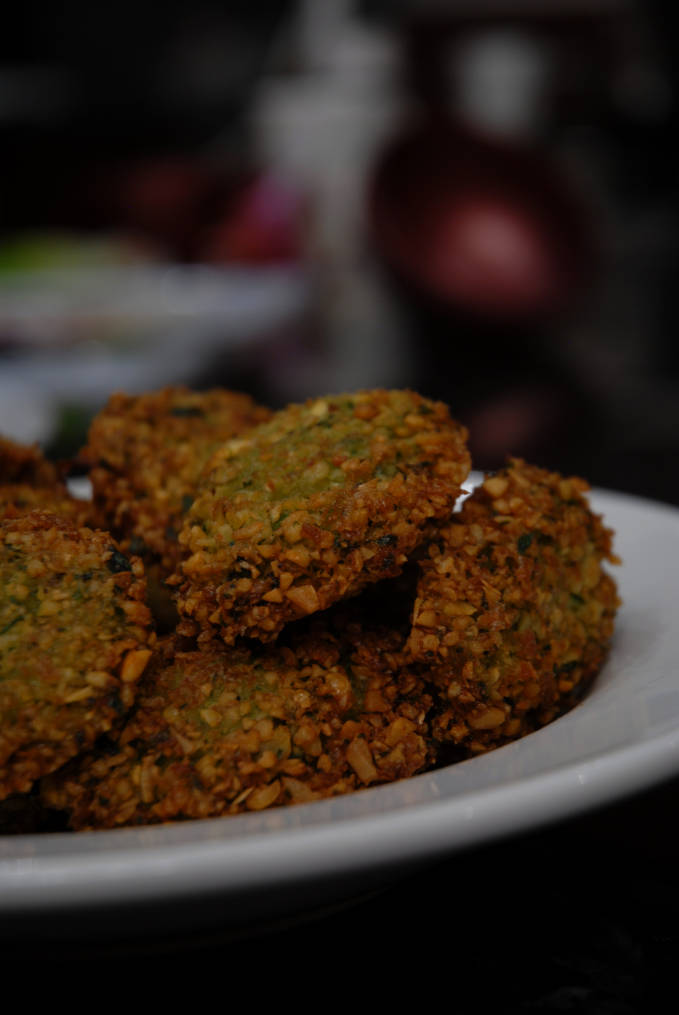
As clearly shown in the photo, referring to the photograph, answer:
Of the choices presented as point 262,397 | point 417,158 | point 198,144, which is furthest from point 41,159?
point 262,397

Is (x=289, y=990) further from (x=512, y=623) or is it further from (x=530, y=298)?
(x=530, y=298)

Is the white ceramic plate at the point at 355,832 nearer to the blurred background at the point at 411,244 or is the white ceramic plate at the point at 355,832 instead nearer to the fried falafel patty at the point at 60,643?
the fried falafel patty at the point at 60,643

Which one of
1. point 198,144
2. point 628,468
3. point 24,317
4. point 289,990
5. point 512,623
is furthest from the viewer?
point 198,144

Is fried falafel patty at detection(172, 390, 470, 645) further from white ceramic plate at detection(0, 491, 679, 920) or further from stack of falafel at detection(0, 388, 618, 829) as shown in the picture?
white ceramic plate at detection(0, 491, 679, 920)

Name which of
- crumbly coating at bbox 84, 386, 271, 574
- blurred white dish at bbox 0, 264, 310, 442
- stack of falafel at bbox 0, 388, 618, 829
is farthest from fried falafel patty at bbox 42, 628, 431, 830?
blurred white dish at bbox 0, 264, 310, 442

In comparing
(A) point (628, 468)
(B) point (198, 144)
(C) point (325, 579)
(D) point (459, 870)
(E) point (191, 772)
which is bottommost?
(B) point (198, 144)

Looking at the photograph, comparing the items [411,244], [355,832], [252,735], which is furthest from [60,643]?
[411,244]

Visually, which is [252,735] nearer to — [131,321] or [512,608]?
[512,608]
